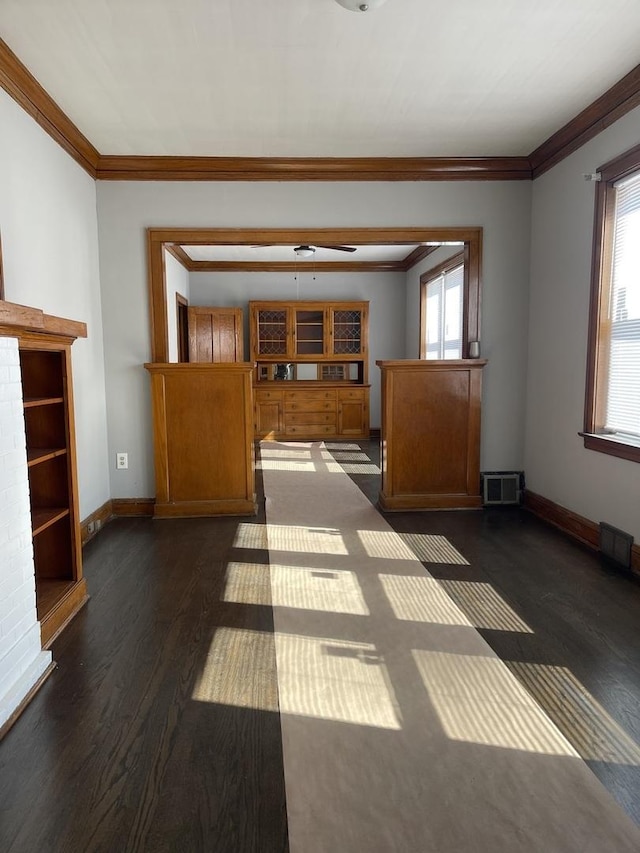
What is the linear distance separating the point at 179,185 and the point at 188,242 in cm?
42

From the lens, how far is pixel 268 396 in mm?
8070

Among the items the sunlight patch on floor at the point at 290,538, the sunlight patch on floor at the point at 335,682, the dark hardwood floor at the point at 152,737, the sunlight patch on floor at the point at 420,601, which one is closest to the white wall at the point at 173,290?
the sunlight patch on floor at the point at 290,538

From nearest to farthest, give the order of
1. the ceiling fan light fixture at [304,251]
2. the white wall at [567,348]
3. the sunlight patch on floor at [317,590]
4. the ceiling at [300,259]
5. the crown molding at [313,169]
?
1. the sunlight patch on floor at [317,590]
2. the white wall at [567,348]
3. the crown molding at [313,169]
4. the ceiling fan light fixture at [304,251]
5. the ceiling at [300,259]

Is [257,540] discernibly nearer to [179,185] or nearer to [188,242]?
[188,242]

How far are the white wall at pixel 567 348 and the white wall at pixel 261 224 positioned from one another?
19 centimetres

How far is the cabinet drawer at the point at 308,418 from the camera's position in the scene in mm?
8086

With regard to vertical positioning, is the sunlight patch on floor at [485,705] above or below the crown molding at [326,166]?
below

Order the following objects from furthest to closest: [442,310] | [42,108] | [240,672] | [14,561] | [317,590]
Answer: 1. [442,310]
2. [42,108]
3. [317,590]
4. [240,672]
5. [14,561]

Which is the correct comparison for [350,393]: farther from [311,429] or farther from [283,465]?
[283,465]

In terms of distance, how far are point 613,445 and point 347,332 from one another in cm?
532

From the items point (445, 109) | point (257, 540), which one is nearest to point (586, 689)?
point (257, 540)

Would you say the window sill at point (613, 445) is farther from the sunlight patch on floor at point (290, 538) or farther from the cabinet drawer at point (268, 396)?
the cabinet drawer at point (268, 396)

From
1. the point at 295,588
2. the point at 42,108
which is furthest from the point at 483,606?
the point at 42,108

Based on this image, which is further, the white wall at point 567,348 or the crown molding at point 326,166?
the crown molding at point 326,166
